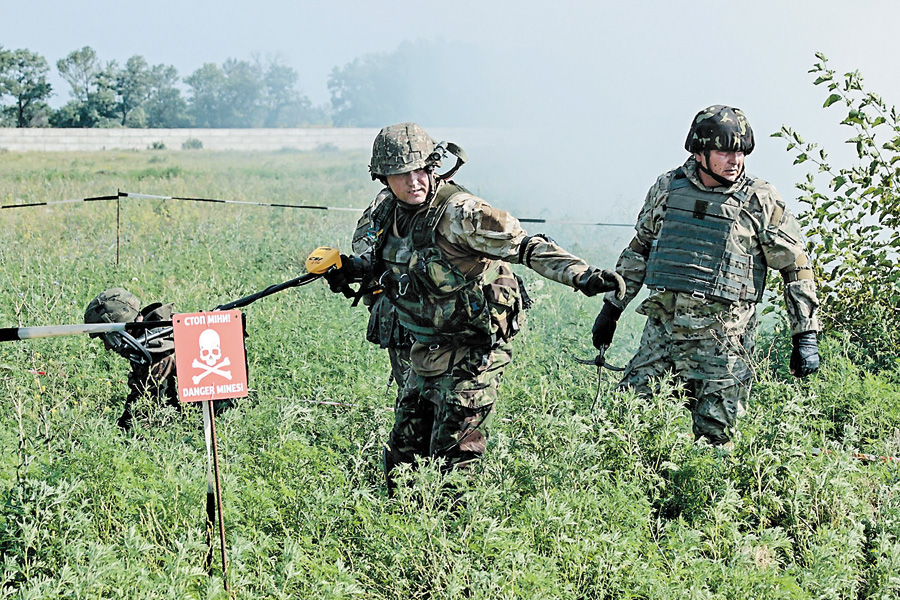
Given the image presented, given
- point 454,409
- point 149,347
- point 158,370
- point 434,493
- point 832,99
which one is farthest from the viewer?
point 832,99

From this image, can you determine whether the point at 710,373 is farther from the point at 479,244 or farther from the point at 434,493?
the point at 434,493

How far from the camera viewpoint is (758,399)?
5.59 m

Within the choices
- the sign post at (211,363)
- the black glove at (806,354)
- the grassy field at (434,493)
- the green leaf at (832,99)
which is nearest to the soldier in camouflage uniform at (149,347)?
the grassy field at (434,493)

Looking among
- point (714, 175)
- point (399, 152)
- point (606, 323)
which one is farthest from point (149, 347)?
point (714, 175)

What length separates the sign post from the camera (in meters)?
3.08

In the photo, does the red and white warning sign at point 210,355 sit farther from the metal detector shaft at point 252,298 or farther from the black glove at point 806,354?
the black glove at point 806,354

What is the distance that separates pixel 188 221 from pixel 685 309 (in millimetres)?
9871

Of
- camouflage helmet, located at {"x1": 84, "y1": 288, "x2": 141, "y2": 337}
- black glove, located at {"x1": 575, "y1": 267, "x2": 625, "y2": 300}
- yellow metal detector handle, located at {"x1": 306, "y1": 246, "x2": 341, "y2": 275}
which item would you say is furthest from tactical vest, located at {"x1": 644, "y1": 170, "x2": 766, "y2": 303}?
camouflage helmet, located at {"x1": 84, "y1": 288, "x2": 141, "y2": 337}

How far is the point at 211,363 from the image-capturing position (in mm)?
3152

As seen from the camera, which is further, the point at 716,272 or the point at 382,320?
the point at 716,272

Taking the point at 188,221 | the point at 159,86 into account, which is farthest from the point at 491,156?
the point at 159,86

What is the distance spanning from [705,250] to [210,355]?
8.85 ft

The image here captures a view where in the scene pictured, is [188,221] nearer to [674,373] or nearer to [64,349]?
[64,349]

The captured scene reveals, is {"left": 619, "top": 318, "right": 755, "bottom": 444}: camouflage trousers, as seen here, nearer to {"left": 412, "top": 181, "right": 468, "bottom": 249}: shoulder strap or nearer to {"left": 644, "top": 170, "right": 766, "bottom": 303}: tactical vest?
{"left": 644, "top": 170, "right": 766, "bottom": 303}: tactical vest
